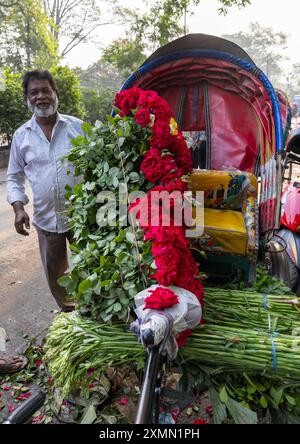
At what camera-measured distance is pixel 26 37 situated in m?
19.4

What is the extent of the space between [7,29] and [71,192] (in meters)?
21.5

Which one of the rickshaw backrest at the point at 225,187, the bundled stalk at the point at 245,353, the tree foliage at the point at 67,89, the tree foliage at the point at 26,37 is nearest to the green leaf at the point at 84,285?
the bundled stalk at the point at 245,353

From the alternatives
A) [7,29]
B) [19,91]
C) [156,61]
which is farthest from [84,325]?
[7,29]

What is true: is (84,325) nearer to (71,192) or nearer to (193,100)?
(71,192)

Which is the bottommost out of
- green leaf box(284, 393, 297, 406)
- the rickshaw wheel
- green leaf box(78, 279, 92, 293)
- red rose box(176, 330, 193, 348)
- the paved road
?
the paved road

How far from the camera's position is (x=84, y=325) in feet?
6.08

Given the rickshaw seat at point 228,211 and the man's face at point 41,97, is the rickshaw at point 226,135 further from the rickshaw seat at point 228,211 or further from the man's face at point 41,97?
the man's face at point 41,97

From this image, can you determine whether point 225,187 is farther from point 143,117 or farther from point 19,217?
point 19,217

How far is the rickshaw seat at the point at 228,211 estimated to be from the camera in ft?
8.13

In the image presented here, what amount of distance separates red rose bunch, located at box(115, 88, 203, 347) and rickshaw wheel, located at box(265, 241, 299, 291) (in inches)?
48.8

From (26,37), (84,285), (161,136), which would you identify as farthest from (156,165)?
(26,37)

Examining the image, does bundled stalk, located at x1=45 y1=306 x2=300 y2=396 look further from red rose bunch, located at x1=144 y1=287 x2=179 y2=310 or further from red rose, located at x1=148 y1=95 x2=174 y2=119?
red rose, located at x1=148 y1=95 x2=174 y2=119

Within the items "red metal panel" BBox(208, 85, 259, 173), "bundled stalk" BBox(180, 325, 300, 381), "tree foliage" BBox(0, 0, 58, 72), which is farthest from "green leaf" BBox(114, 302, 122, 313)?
"tree foliage" BBox(0, 0, 58, 72)

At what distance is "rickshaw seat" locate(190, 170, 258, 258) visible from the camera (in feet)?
8.13
